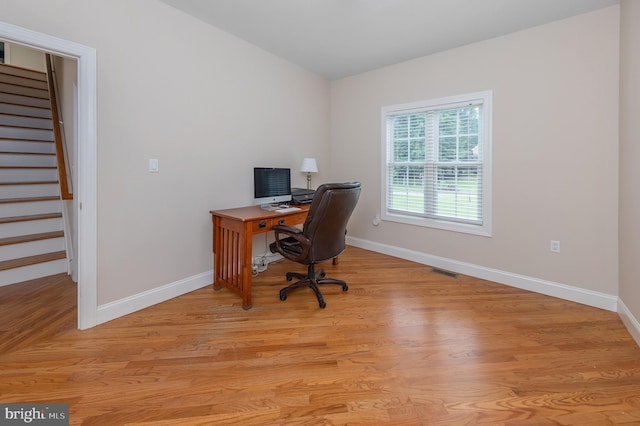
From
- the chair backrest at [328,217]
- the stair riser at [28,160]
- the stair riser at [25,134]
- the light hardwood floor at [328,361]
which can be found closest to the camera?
the light hardwood floor at [328,361]

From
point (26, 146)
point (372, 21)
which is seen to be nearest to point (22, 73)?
point (26, 146)

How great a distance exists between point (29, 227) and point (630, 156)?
5.45 metres

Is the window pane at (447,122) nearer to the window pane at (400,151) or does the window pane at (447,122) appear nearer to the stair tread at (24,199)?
the window pane at (400,151)

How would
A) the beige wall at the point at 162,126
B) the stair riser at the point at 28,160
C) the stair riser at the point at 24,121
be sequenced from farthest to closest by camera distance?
the stair riser at the point at 24,121 → the stair riser at the point at 28,160 → the beige wall at the point at 162,126

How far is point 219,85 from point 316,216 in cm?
170

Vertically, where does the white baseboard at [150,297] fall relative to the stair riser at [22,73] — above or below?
below

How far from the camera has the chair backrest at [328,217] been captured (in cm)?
227

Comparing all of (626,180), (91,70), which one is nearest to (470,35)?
(626,180)

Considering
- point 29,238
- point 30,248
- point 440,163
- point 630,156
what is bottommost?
point 30,248

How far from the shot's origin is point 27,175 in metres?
3.29

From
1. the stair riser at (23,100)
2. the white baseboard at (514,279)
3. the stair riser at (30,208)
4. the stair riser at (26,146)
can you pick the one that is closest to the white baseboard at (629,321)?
the white baseboard at (514,279)

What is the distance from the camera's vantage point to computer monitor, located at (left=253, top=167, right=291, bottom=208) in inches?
116

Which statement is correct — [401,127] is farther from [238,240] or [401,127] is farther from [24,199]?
[24,199]

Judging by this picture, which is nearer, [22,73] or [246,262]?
[246,262]
